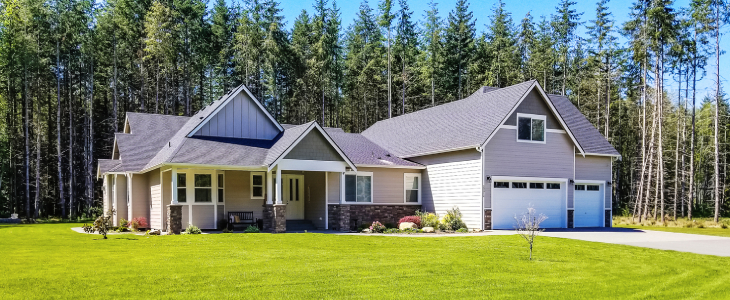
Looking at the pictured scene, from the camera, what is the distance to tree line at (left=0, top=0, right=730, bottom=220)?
116 feet

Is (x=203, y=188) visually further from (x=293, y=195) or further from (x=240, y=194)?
(x=293, y=195)

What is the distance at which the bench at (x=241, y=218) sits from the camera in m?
22.4

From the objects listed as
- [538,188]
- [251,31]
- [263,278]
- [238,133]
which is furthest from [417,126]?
[263,278]

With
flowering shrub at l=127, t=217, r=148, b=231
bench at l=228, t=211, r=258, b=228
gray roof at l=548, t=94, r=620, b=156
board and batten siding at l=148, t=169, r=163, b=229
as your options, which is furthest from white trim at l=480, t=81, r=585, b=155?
flowering shrub at l=127, t=217, r=148, b=231

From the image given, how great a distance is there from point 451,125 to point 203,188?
11092mm

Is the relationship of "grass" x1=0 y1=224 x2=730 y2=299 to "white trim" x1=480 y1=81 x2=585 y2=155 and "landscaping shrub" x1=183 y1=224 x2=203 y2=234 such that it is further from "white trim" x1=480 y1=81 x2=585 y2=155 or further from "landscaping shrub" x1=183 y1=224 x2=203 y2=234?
"white trim" x1=480 y1=81 x2=585 y2=155

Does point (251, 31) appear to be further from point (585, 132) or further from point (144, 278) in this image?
point (144, 278)

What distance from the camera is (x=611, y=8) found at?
42.9 m

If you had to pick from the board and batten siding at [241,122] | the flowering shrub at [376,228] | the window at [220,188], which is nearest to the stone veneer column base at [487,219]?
the flowering shrub at [376,228]

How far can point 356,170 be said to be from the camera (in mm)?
23641

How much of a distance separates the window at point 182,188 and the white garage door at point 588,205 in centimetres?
1639

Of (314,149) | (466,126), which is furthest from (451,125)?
(314,149)

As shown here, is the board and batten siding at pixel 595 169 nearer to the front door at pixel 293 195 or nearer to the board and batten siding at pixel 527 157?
the board and batten siding at pixel 527 157

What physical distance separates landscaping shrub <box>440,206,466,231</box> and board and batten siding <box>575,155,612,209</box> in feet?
19.8
